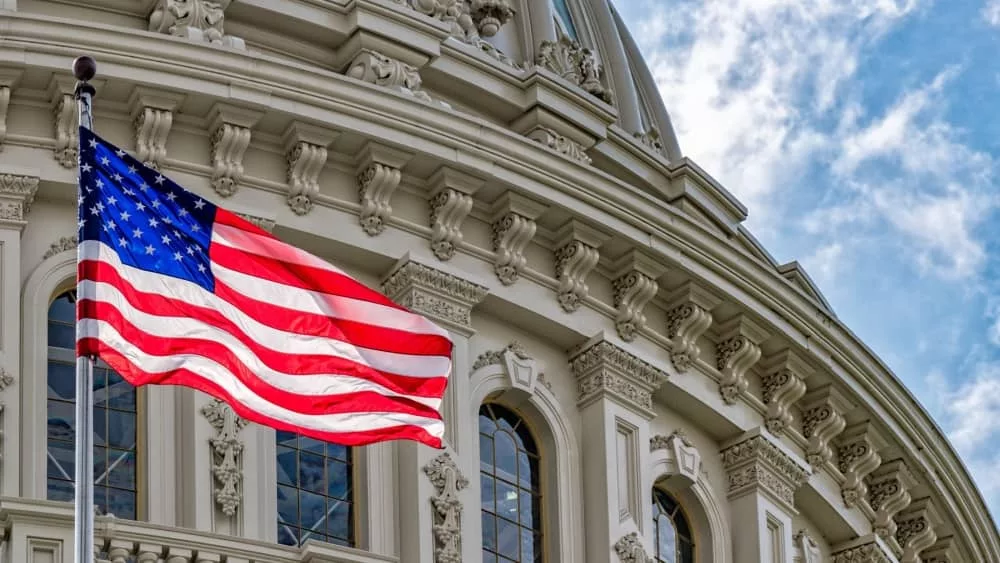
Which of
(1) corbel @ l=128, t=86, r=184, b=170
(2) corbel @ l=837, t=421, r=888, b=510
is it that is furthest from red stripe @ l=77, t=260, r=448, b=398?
(2) corbel @ l=837, t=421, r=888, b=510

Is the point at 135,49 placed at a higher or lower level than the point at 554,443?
higher

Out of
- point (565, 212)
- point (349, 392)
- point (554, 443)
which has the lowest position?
point (349, 392)

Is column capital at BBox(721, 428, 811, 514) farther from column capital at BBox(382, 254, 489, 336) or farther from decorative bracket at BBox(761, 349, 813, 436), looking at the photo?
column capital at BBox(382, 254, 489, 336)

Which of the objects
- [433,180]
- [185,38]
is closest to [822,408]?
[433,180]

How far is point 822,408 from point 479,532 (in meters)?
7.63

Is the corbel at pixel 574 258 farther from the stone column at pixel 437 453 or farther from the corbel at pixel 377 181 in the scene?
the corbel at pixel 377 181

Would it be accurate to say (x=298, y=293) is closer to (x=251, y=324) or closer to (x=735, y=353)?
(x=251, y=324)

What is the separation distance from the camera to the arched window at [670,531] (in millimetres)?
42500

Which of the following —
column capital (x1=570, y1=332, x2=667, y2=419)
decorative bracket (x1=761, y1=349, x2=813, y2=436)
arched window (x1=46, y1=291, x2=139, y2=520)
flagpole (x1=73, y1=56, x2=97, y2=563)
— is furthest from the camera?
decorative bracket (x1=761, y1=349, x2=813, y2=436)

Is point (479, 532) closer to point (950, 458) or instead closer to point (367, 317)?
Result: point (367, 317)

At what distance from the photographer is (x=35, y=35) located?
37.7 m

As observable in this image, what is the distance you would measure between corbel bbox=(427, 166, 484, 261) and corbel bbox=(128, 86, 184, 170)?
3598mm

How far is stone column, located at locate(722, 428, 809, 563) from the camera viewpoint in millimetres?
43188

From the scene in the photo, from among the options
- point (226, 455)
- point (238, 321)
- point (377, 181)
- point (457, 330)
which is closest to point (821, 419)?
point (457, 330)
